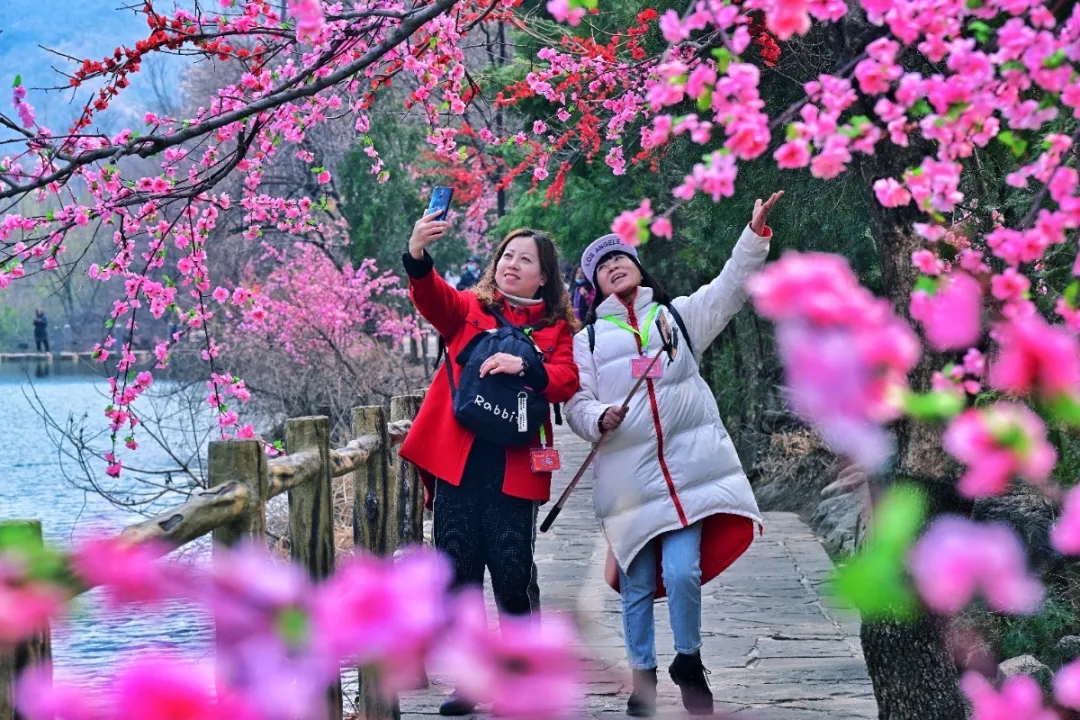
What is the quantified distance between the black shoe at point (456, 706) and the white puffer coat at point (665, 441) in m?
0.74

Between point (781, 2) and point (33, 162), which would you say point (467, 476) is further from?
point (33, 162)

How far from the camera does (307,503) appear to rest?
14.3ft

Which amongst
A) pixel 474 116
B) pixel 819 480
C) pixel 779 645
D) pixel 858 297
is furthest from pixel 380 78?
pixel 474 116

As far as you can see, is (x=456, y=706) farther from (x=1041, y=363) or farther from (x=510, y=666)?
(x=1041, y=363)

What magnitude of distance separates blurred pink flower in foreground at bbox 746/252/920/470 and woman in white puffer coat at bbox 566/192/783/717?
339 cm

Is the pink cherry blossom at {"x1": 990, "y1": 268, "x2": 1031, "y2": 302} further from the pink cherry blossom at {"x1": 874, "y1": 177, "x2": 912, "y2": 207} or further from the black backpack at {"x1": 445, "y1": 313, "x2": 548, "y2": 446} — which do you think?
the black backpack at {"x1": 445, "y1": 313, "x2": 548, "y2": 446}

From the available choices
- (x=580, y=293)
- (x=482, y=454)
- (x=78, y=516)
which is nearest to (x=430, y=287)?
(x=482, y=454)

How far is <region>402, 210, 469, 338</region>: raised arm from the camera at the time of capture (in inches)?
171

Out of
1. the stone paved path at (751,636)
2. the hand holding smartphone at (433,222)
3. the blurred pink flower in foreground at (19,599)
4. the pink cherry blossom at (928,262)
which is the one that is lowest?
the stone paved path at (751,636)

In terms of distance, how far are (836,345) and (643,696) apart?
383 centimetres

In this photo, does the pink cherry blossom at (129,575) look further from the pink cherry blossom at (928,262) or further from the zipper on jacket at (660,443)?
the zipper on jacket at (660,443)

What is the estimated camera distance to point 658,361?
481 centimetres

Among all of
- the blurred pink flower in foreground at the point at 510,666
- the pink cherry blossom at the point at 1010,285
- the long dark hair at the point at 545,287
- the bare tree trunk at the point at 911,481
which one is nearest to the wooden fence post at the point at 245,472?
the long dark hair at the point at 545,287

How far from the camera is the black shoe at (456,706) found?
15.7 feet
